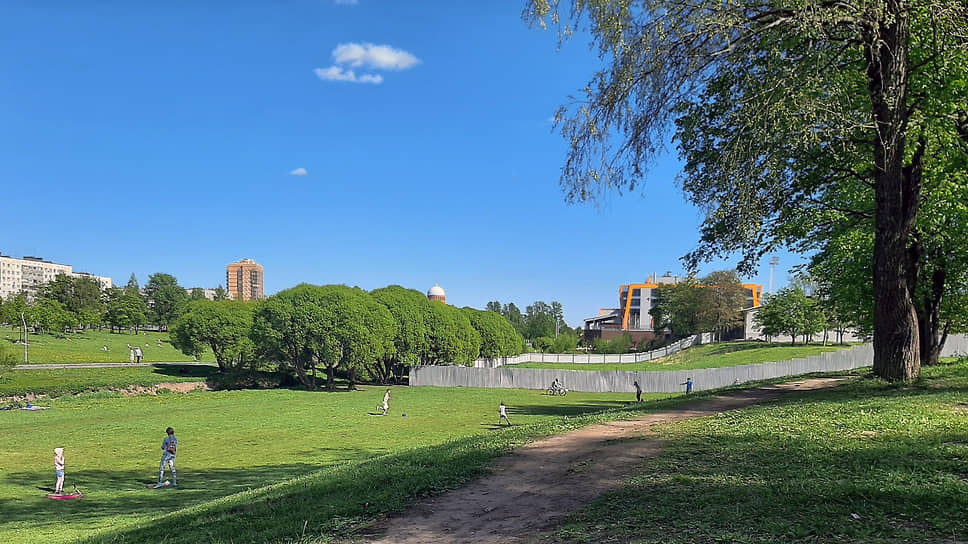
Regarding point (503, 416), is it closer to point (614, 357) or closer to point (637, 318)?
point (614, 357)

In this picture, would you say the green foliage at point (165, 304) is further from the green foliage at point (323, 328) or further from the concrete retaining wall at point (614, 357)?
the green foliage at point (323, 328)

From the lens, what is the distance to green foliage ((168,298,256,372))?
6012 cm

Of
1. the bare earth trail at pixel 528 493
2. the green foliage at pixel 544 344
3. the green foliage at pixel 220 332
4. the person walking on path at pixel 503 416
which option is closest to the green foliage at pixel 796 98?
the bare earth trail at pixel 528 493

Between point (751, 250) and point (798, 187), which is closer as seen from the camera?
point (798, 187)

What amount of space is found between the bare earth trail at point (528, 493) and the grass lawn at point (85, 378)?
4725cm

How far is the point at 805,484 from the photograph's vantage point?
21.2ft

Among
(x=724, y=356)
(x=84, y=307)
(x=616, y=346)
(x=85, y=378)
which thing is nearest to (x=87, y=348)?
(x=84, y=307)

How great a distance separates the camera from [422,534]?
6.33 m

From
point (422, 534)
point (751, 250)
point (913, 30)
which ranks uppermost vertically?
point (913, 30)

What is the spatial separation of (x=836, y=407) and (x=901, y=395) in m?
1.77

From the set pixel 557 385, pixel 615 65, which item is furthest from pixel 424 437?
pixel 557 385

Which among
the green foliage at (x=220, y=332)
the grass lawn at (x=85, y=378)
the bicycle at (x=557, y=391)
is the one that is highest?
the green foliage at (x=220, y=332)

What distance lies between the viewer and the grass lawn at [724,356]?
60378 mm

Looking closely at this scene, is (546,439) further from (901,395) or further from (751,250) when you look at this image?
(751,250)
